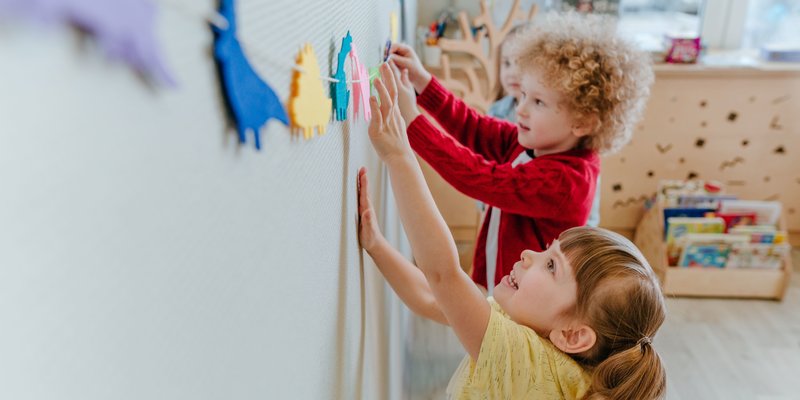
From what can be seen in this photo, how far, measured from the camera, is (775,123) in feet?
8.46

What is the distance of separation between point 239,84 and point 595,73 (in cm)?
95

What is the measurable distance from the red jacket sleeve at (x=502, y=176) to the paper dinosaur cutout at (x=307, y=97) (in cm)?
52

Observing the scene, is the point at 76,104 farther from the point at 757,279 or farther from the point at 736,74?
the point at 736,74

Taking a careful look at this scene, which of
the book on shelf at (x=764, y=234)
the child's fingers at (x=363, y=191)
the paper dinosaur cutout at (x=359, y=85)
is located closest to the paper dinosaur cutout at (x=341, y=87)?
the paper dinosaur cutout at (x=359, y=85)

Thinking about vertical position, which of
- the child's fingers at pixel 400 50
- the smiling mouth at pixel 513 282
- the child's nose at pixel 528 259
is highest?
the child's fingers at pixel 400 50

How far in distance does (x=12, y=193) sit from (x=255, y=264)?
0.19 m

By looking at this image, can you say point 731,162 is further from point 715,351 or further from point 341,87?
point 341,87

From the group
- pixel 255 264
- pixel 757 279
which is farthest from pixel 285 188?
pixel 757 279

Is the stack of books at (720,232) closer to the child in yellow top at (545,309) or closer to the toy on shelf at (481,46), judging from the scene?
the toy on shelf at (481,46)

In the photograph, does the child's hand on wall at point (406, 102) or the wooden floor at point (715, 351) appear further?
the wooden floor at point (715, 351)

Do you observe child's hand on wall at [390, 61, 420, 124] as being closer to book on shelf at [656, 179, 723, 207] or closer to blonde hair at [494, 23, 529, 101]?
blonde hair at [494, 23, 529, 101]

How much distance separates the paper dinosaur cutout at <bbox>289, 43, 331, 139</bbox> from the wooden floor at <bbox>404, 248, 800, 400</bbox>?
1.44m

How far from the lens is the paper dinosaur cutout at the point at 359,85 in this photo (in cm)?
69

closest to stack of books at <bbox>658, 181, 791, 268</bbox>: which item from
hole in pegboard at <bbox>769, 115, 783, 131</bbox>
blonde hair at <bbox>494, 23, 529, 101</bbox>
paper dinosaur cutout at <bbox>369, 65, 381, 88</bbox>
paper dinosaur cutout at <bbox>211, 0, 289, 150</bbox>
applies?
hole in pegboard at <bbox>769, 115, 783, 131</bbox>
